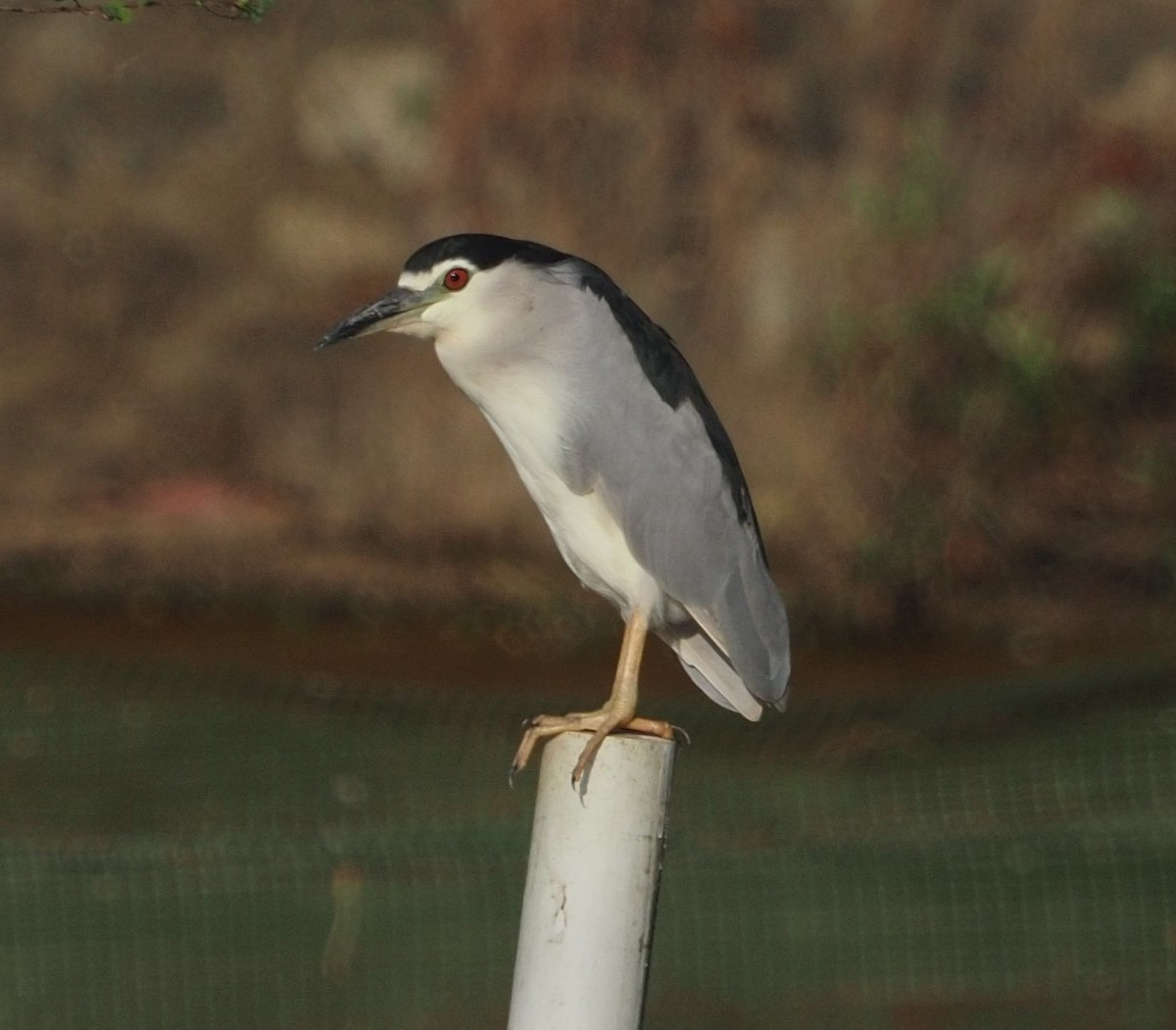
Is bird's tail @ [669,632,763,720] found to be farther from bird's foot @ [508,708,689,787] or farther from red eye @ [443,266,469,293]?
red eye @ [443,266,469,293]

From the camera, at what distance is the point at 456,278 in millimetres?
2959

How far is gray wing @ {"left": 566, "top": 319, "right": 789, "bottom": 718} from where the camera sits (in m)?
3.01

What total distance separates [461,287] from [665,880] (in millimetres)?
1621

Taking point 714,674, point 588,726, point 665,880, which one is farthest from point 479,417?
point 588,726

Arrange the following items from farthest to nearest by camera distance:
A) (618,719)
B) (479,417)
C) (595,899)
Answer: (479,417)
(618,719)
(595,899)

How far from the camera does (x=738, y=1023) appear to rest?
12.7 ft

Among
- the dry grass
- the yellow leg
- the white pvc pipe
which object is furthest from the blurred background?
the white pvc pipe

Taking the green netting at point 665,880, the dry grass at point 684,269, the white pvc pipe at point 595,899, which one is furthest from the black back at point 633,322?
the dry grass at point 684,269

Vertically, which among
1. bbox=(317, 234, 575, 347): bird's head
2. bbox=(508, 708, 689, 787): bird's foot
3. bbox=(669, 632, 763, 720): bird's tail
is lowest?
bbox=(508, 708, 689, 787): bird's foot

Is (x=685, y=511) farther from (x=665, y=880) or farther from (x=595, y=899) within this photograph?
(x=665, y=880)

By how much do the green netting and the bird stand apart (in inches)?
43.9

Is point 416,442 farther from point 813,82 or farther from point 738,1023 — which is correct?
point 738,1023

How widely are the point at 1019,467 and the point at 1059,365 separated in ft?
1.36

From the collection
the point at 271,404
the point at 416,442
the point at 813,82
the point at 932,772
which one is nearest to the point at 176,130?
the point at 271,404
